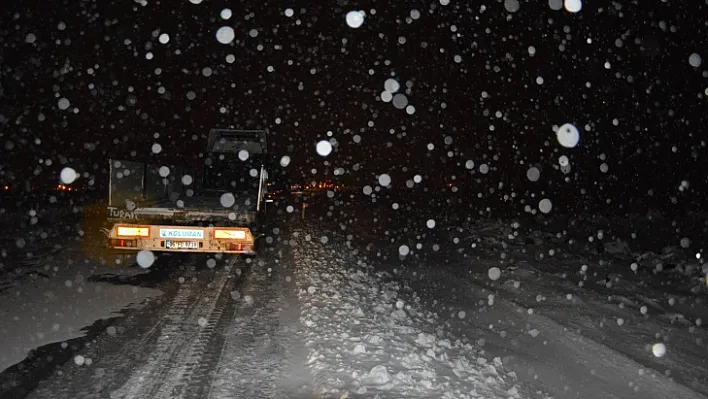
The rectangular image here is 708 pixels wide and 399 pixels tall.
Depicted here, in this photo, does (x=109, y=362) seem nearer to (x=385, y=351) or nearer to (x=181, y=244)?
(x=385, y=351)

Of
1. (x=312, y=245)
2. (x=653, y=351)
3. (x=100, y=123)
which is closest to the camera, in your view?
(x=653, y=351)

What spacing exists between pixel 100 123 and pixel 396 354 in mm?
31684

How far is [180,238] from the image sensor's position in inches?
395

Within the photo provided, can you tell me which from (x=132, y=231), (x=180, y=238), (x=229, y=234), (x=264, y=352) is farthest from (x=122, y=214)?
(x=264, y=352)

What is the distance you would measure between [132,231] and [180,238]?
3.02ft

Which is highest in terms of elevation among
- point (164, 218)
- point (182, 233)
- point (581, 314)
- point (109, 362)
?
point (164, 218)

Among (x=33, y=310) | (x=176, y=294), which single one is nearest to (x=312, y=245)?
(x=176, y=294)

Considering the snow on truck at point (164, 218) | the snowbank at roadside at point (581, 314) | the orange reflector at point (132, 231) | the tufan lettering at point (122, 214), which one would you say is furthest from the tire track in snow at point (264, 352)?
the tufan lettering at point (122, 214)

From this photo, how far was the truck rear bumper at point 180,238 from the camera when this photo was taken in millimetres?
9812

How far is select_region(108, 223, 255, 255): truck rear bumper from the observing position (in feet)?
32.2

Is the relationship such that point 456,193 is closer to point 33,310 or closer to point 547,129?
point 547,129

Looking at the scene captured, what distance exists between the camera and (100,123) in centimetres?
3161

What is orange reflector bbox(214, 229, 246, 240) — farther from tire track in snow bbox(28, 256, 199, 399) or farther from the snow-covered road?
tire track in snow bbox(28, 256, 199, 399)

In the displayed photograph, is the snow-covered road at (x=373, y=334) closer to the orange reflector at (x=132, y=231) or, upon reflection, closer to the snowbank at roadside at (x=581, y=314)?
→ the snowbank at roadside at (x=581, y=314)
